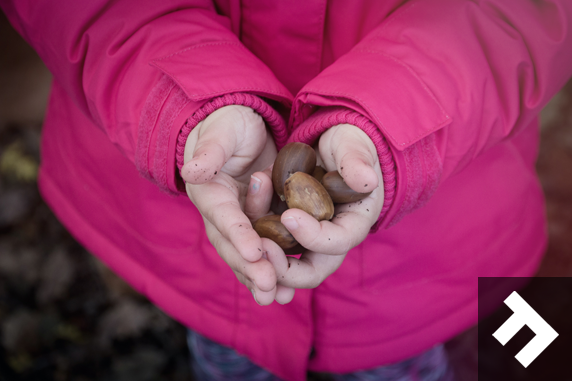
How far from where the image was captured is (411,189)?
84 centimetres

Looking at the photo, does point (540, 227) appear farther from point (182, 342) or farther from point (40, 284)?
point (40, 284)

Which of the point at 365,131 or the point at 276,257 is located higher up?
the point at 365,131

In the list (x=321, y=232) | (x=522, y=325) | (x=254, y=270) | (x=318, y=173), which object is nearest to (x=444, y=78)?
(x=318, y=173)

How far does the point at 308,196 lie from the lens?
803 millimetres

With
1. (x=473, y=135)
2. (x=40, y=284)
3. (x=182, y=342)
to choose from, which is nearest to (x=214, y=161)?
(x=473, y=135)

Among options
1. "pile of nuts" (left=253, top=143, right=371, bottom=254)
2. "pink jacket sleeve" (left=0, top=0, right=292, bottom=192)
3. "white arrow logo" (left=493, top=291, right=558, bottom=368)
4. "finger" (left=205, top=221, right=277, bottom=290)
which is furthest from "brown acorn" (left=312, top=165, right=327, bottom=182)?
"white arrow logo" (left=493, top=291, right=558, bottom=368)

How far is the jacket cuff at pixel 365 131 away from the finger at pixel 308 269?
155mm

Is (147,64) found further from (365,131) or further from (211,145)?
(365,131)

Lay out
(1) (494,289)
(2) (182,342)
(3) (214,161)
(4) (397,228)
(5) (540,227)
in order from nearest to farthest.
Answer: (3) (214,161)
(4) (397,228)
(1) (494,289)
(5) (540,227)
(2) (182,342)

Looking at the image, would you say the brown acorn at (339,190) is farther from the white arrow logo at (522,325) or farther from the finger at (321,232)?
the white arrow logo at (522,325)

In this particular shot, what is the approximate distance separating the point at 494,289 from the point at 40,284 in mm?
1839

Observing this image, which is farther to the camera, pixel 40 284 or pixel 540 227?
pixel 40 284

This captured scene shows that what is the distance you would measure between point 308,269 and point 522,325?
97cm

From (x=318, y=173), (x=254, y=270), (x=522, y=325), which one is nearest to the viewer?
(x=254, y=270)
